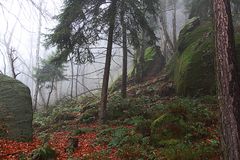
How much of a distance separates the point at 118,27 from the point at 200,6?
364 inches

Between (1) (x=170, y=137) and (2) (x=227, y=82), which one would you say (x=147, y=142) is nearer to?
(1) (x=170, y=137)

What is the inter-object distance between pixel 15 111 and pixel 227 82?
8.39 m

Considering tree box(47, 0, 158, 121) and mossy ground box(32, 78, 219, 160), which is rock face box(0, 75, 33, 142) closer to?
mossy ground box(32, 78, 219, 160)

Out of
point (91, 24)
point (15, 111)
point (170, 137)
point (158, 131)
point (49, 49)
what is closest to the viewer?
point (170, 137)

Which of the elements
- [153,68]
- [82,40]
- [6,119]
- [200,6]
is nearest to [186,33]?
[200,6]

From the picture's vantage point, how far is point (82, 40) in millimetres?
14727

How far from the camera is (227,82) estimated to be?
631 centimetres

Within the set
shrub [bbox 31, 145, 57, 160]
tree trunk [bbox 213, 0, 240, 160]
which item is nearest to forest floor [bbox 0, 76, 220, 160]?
shrub [bbox 31, 145, 57, 160]

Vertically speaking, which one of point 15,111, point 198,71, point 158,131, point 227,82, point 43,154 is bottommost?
point 43,154

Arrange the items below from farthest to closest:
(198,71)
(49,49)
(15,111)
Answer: (49,49) → (198,71) → (15,111)

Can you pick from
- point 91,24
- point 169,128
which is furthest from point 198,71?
point 169,128

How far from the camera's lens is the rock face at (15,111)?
34.1 feet

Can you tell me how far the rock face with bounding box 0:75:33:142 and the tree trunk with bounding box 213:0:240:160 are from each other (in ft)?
24.3

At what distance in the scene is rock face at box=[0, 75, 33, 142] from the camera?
1040 centimetres
